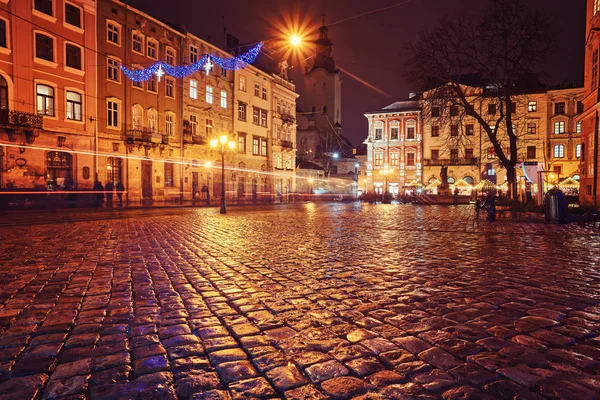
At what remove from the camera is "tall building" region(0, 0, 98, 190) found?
23312 mm

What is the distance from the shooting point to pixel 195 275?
5.73 m

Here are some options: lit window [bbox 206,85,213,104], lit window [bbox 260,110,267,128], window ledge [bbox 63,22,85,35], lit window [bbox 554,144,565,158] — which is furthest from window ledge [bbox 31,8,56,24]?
lit window [bbox 554,144,565,158]

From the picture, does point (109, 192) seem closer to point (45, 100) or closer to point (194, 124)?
point (45, 100)

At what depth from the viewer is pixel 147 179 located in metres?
32.8

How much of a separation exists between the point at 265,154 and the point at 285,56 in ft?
46.0

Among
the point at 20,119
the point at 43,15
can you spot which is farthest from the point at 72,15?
the point at 20,119

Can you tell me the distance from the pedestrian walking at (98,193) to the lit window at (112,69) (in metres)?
8.80

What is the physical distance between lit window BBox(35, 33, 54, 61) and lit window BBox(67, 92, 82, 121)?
258 centimetres

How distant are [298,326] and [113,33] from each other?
33.1 meters

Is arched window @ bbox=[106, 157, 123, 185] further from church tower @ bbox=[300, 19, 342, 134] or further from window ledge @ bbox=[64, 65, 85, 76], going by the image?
church tower @ bbox=[300, 19, 342, 134]

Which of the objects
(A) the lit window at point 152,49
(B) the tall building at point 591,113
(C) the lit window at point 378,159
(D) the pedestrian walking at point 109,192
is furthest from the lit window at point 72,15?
(C) the lit window at point 378,159

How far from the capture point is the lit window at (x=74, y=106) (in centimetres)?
2678

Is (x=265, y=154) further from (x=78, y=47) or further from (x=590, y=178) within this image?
(x=590, y=178)

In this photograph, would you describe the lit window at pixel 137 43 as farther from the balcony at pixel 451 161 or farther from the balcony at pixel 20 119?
the balcony at pixel 451 161
